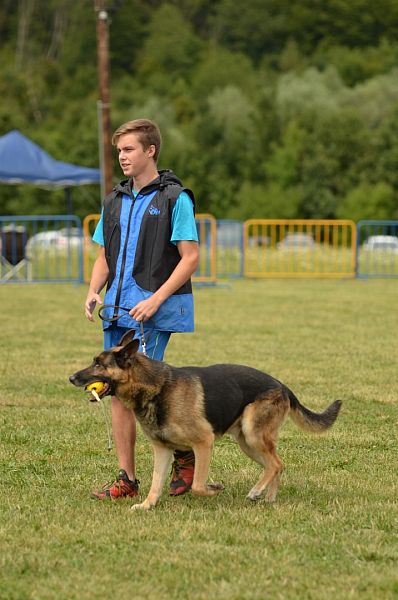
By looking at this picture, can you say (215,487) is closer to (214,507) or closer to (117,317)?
(214,507)

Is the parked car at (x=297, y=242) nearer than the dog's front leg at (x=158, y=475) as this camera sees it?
No

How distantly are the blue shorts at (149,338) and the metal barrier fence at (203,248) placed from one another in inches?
596

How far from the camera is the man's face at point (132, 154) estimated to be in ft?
17.1

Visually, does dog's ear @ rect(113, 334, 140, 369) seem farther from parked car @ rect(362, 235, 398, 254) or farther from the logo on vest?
parked car @ rect(362, 235, 398, 254)

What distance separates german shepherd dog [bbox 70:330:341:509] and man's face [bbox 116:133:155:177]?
0.86m

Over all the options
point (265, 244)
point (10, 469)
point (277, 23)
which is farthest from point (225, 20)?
point (10, 469)

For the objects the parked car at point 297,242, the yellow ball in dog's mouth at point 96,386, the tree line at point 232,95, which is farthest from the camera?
the tree line at point 232,95

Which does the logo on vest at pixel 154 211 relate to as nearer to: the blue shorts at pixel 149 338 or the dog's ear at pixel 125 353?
the blue shorts at pixel 149 338

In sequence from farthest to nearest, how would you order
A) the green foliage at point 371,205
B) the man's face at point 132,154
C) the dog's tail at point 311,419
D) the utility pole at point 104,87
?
the green foliage at point 371,205 < the utility pole at point 104,87 < the dog's tail at point 311,419 < the man's face at point 132,154

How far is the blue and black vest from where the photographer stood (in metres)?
5.29

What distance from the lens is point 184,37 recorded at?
3654 inches

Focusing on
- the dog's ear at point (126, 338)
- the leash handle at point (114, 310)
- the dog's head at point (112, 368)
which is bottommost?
the dog's head at point (112, 368)

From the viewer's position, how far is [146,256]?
5328 millimetres

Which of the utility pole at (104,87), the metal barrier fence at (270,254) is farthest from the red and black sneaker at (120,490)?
the utility pole at (104,87)
